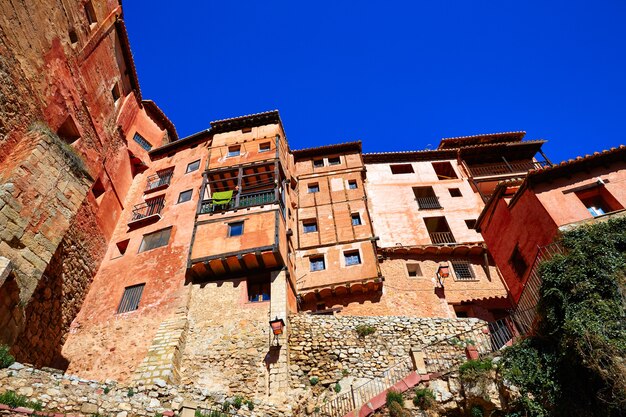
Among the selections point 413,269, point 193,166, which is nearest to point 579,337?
point 413,269

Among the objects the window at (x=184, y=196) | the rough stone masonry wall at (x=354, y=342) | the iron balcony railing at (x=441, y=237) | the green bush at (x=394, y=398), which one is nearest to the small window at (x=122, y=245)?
the window at (x=184, y=196)

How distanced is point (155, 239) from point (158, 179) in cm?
704

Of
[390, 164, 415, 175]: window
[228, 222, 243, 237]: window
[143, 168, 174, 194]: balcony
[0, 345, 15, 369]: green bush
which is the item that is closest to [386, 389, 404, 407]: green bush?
[0, 345, 15, 369]: green bush

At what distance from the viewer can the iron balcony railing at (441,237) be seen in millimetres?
24875

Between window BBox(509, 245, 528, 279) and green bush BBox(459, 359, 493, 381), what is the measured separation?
5.01 meters

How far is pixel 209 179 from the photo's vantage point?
2370 centimetres

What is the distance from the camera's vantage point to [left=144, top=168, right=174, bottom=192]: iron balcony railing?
26158 mm

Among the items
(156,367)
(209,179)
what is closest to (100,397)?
(156,367)

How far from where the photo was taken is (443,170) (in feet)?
101

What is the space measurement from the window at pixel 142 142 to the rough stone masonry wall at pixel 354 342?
1935cm

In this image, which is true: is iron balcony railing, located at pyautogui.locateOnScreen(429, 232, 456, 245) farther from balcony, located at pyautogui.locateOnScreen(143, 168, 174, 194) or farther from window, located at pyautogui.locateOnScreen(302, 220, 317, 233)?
balcony, located at pyautogui.locateOnScreen(143, 168, 174, 194)

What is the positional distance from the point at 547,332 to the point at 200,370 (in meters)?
12.0

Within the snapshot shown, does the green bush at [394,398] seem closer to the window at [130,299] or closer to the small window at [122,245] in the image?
the window at [130,299]

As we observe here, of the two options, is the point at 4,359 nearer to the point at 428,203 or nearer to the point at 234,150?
the point at 234,150
